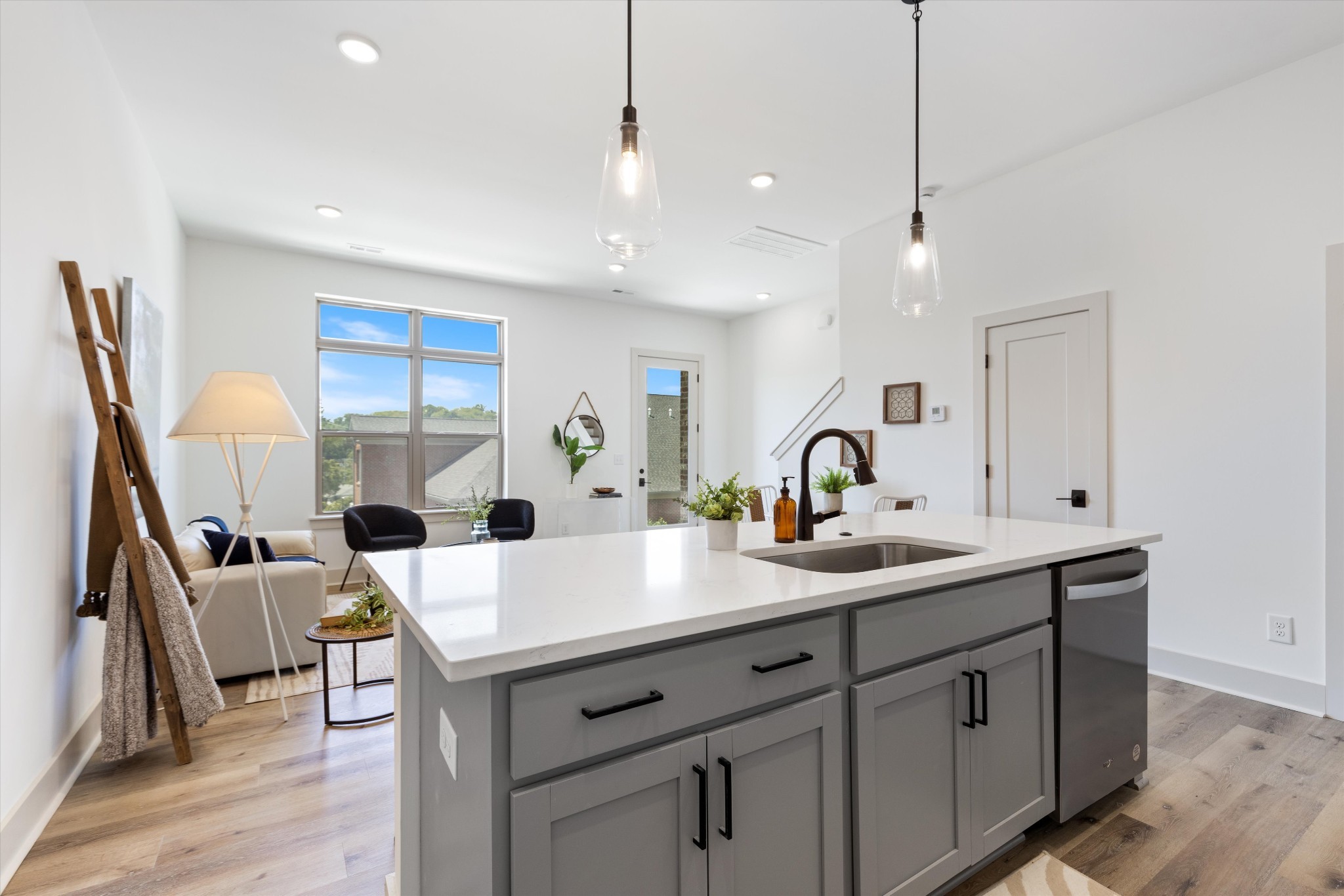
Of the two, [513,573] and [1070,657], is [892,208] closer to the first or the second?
[1070,657]

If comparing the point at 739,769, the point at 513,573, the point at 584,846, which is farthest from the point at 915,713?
the point at 513,573

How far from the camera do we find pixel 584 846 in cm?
102

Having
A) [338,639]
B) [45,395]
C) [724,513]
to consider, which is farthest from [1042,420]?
[45,395]

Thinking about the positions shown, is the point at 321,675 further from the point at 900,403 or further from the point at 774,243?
the point at 774,243

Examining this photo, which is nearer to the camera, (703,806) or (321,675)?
(703,806)

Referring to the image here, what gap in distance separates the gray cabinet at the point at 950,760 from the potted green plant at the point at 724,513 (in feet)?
1.89

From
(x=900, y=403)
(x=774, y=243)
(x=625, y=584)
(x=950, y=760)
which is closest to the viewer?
(x=625, y=584)

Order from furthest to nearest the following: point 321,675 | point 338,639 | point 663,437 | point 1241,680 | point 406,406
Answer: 1. point 663,437
2. point 406,406
3. point 321,675
4. point 1241,680
5. point 338,639

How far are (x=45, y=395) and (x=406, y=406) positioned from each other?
3929 mm

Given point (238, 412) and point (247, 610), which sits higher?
point (238, 412)

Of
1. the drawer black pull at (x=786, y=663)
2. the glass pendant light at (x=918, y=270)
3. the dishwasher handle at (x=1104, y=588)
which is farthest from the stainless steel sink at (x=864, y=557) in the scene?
the glass pendant light at (x=918, y=270)

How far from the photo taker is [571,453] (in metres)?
6.58

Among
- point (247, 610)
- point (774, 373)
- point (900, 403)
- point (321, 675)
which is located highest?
point (774, 373)

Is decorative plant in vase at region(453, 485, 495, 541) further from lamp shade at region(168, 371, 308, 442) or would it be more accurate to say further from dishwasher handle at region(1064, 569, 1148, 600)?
dishwasher handle at region(1064, 569, 1148, 600)
